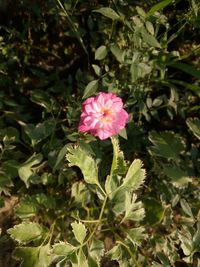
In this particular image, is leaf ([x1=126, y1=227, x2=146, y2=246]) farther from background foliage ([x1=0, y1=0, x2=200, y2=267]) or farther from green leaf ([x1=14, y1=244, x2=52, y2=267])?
green leaf ([x1=14, y1=244, x2=52, y2=267])

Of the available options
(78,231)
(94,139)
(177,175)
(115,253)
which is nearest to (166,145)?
(177,175)

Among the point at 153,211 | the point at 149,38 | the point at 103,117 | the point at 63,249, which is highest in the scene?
the point at 149,38

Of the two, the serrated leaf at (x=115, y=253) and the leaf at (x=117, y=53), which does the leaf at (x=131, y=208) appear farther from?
the leaf at (x=117, y=53)

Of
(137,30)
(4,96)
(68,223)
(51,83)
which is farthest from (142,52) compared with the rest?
(68,223)

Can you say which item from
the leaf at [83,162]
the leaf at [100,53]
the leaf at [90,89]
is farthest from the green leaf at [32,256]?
the leaf at [100,53]

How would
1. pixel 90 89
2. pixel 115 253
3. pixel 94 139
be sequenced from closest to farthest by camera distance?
pixel 115 253, pixel 94 139, pixel 90 89

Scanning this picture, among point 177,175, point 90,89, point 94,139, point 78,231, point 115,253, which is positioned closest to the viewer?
point 78,231

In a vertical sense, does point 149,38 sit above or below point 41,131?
above

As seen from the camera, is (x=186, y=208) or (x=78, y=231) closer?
(x=78, y=231)

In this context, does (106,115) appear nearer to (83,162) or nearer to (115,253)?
(83,162)
